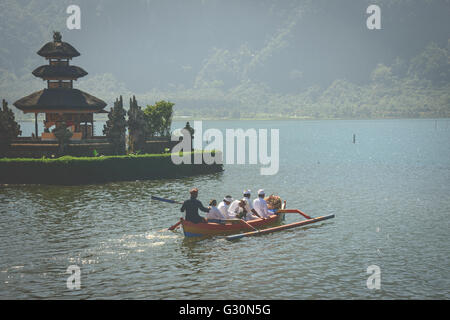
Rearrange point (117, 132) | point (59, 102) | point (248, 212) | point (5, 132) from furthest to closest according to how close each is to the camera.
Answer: point (59, 102), point (117, 132), point (5, 132), point (248, 212)

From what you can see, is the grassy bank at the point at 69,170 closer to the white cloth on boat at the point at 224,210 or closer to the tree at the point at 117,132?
the tree at the point at 117,132

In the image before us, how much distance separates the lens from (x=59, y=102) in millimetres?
61406

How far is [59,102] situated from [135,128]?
891 centimetres

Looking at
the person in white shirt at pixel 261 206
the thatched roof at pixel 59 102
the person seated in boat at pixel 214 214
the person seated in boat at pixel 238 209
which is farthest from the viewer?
the thatched roof at pixel 59 102

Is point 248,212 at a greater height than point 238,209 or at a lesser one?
lesser

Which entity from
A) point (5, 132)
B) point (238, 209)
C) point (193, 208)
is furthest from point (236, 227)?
point (5, 132)

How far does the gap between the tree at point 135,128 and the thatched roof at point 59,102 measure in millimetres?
3840

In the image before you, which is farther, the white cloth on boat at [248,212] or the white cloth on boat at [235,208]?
the white cloth on boat at [248,212]

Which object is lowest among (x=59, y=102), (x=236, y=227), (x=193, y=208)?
(x=236, y=227)

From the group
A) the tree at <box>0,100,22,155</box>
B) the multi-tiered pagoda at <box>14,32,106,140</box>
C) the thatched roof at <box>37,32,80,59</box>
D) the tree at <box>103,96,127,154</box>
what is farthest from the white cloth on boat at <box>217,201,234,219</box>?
the thatched roof at <box>37,32,80,59</box>

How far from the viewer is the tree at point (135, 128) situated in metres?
62.9

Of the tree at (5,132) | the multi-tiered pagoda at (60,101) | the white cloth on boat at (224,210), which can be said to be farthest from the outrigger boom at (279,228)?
the tree at (5,132)

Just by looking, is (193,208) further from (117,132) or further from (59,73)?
(59,73)
